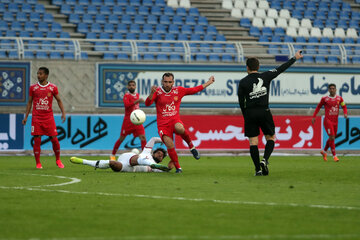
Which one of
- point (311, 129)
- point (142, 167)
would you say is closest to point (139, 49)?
point (311, 129)

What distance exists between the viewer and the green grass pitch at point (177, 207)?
253 inches

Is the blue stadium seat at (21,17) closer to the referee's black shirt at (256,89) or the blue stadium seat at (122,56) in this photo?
the blue stadium seat at (122,56)

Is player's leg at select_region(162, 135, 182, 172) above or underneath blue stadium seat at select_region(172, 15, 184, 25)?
underneath

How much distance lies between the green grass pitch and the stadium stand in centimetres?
1278

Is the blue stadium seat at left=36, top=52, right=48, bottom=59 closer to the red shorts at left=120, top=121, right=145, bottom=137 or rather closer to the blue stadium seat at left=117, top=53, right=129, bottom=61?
the blue stadium seat at left=117, top=53, right=129, bottom=61

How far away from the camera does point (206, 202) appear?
343 inches

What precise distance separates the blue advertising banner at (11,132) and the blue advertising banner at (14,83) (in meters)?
0.69

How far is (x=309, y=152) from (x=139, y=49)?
6853mm

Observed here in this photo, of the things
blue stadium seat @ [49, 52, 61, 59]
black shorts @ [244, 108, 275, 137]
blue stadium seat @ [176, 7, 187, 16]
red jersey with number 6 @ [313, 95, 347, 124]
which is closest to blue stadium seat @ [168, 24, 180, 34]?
blue stadium seat @ [176, 7, 187, 16]

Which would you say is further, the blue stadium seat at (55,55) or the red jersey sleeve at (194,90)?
the blue stadium seat at (55,55)

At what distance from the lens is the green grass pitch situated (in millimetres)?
6438

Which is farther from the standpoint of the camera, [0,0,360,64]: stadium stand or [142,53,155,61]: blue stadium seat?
[142,53,155,61]: blue stadium seat

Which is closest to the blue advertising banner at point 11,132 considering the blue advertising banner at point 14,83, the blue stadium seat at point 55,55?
the blue advertising banner at point 14,83

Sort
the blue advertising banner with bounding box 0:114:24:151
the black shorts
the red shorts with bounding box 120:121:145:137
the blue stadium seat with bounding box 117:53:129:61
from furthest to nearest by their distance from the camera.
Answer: the blue stadium seat with bounding box 117:53:129:61
the blue advertising banner with bounding box 0:114:24:151
the red shorts with bounding box 120:121:145:137
the black shorts
